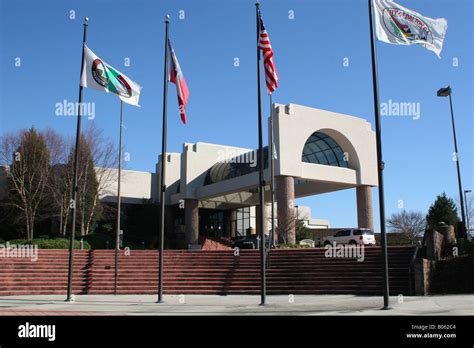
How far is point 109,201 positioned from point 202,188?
1002 cm

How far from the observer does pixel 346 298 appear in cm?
1870

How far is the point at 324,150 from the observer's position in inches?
1679

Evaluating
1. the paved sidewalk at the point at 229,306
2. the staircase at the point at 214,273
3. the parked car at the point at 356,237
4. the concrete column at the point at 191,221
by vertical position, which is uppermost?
the concrete column at the point at 191,221

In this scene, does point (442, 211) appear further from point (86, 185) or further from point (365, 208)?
point (86, 185)

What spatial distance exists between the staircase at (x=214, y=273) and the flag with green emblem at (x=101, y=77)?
893 centimetres

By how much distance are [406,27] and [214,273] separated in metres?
14.4

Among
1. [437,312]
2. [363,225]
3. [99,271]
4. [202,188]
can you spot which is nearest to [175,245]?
[202,188]

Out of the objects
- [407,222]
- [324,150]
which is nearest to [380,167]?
[324,150]

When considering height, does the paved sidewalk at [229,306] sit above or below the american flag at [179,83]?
below

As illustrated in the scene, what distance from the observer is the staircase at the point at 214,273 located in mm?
21797

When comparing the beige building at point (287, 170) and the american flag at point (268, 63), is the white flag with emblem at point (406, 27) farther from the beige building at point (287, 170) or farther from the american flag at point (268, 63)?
the beige building at point (287, 170)

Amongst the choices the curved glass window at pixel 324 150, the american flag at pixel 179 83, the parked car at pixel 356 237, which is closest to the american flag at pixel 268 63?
the american flag at pixel 179 83
